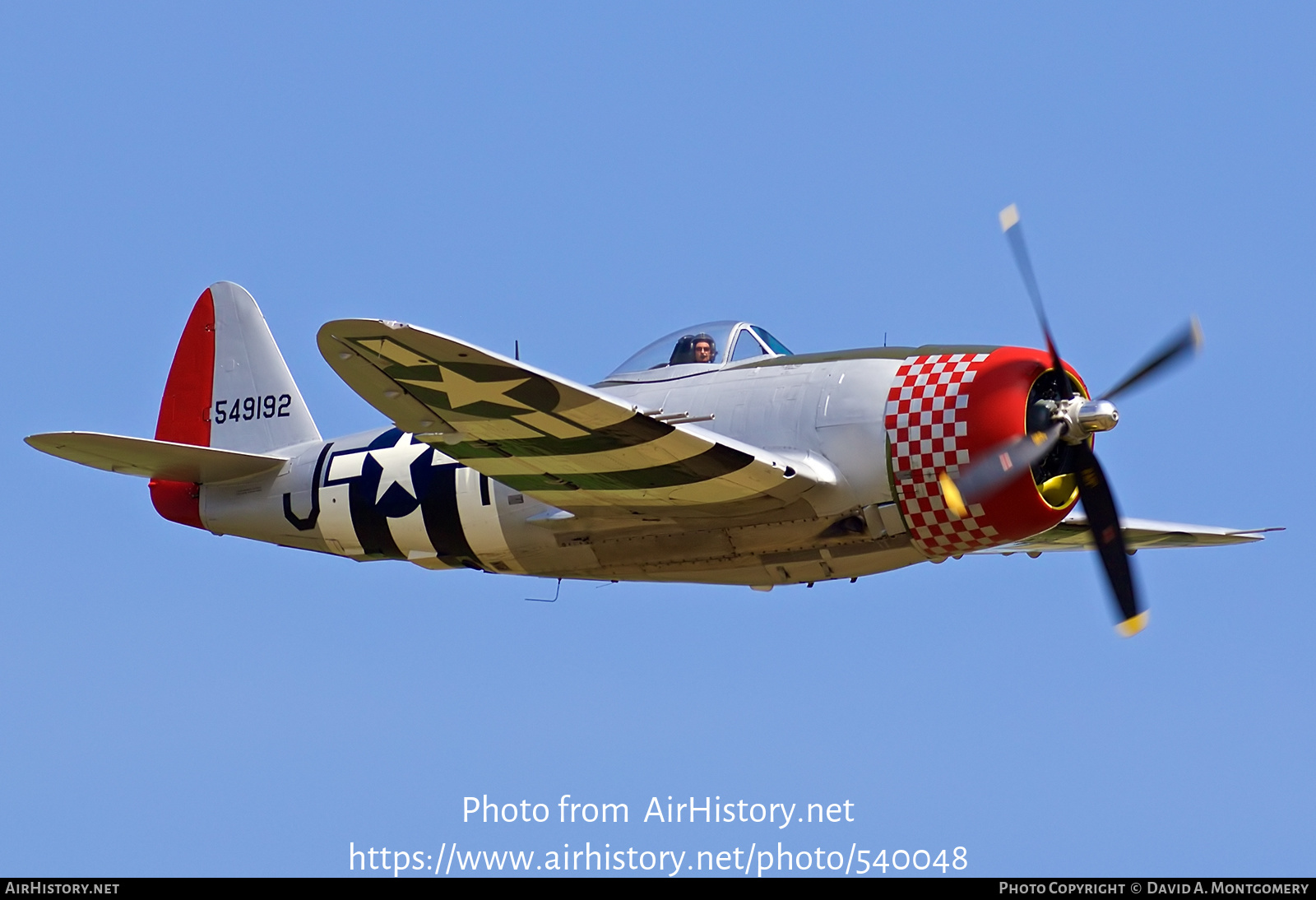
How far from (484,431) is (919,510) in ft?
12.3

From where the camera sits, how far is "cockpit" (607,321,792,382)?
16688 millimetres

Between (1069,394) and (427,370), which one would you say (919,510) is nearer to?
(1069,394)

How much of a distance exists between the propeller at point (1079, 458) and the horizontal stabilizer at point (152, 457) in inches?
302

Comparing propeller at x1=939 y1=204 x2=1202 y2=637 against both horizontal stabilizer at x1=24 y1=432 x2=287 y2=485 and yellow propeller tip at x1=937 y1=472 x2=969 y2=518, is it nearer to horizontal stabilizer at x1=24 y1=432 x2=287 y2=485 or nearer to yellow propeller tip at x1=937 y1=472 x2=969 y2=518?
yellow propeller tip at x1=937 y1=472 x2=969 y2=518

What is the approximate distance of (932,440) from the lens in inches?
594

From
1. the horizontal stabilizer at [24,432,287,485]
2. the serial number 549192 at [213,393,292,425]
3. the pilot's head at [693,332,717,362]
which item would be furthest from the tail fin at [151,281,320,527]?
the pilot's head at [693,332,717,362]

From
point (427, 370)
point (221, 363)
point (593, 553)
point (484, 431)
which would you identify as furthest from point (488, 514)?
point (221, 363)

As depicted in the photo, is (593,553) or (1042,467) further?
(593,553)

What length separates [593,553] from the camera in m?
17.0

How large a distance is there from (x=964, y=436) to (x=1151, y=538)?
5355 millimetres

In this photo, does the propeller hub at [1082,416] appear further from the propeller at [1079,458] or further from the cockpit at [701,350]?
the cockpit at [701,350]

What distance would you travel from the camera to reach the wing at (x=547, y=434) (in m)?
13.6

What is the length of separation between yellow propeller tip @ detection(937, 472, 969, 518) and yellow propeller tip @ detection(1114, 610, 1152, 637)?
1756mm
